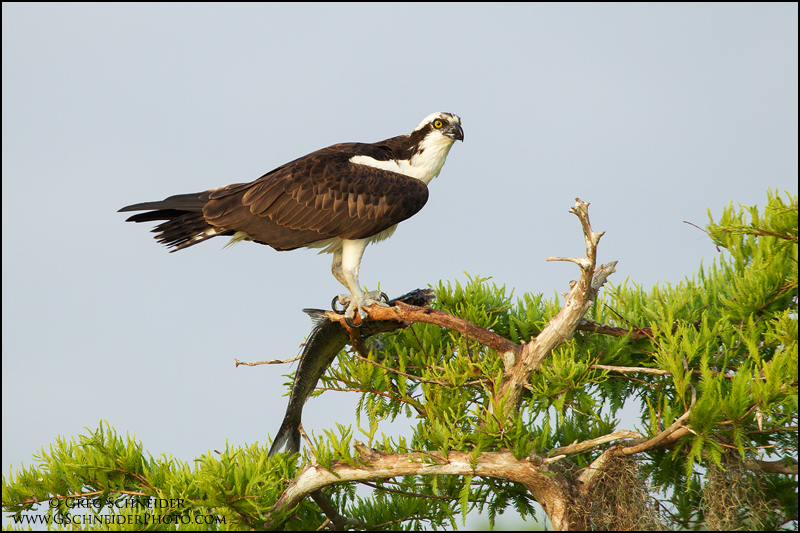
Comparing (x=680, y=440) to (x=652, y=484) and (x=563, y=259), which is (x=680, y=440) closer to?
(x=652, y=484)

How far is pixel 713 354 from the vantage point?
4.96 meters

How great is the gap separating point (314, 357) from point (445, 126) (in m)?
2.20

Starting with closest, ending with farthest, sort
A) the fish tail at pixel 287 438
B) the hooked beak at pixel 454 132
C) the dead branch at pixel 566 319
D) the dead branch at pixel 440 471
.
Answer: the dead branch at pixel 566 319 < the dead branch at pixel 440 471 < the fish tail at pixel 287 438 < the hooked beak at pixel 454 132

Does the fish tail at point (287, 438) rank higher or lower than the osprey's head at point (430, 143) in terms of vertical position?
lower

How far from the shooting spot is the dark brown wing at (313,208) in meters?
5.40

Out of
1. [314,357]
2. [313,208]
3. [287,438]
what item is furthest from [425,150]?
[287,438]

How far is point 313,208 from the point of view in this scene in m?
5.43

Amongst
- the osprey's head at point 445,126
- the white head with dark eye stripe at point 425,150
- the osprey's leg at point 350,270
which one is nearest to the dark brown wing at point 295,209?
the osprey's leg at point 350,270

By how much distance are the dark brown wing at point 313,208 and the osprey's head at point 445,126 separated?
0.63 m

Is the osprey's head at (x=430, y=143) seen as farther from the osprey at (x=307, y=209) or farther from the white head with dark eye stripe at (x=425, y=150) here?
the osprey at (x=307, y=209)

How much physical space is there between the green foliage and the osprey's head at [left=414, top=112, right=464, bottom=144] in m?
1.27

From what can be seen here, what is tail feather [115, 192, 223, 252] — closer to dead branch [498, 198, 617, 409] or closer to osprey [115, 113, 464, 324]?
osprey [115, 113, 464, 324]

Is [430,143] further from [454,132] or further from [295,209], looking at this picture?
[295,209]

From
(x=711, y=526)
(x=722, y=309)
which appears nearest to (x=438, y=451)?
(x=711, y=526)
